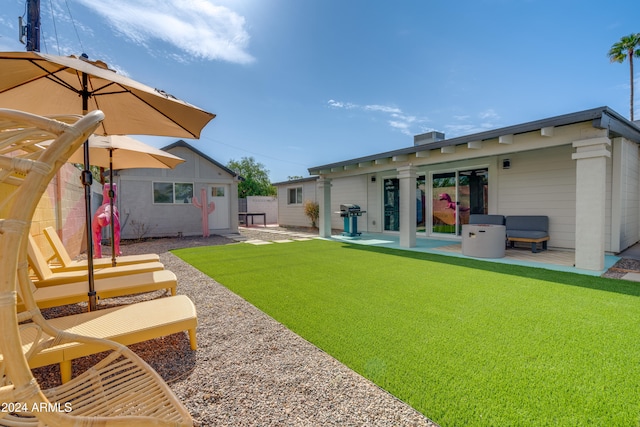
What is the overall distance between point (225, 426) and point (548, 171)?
29.0ft

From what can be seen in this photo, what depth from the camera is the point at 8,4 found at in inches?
291

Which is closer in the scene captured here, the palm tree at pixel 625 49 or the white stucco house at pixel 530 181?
the white stucco house at pixel 530 181

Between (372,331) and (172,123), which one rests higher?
(172,123)

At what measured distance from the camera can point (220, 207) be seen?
1302cm

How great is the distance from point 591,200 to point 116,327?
22.8 ft

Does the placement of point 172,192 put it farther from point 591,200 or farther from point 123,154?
point 591,200

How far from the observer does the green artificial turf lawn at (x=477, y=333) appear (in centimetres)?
178

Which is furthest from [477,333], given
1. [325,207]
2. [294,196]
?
[294,196]

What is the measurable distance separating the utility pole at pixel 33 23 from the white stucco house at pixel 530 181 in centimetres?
830

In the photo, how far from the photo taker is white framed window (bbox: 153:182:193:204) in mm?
11535

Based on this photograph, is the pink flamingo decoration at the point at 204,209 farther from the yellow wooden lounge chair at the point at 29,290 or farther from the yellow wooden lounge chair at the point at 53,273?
the yellow wooden lounge chair at the point at 29,290

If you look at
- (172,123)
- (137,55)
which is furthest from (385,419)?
(137,55)

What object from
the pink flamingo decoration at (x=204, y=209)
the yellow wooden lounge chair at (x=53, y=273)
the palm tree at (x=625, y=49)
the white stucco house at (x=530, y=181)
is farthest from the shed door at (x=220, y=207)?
the palm tree at (x=625, y=49)

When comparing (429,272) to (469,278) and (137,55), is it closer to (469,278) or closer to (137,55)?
(469,278)
